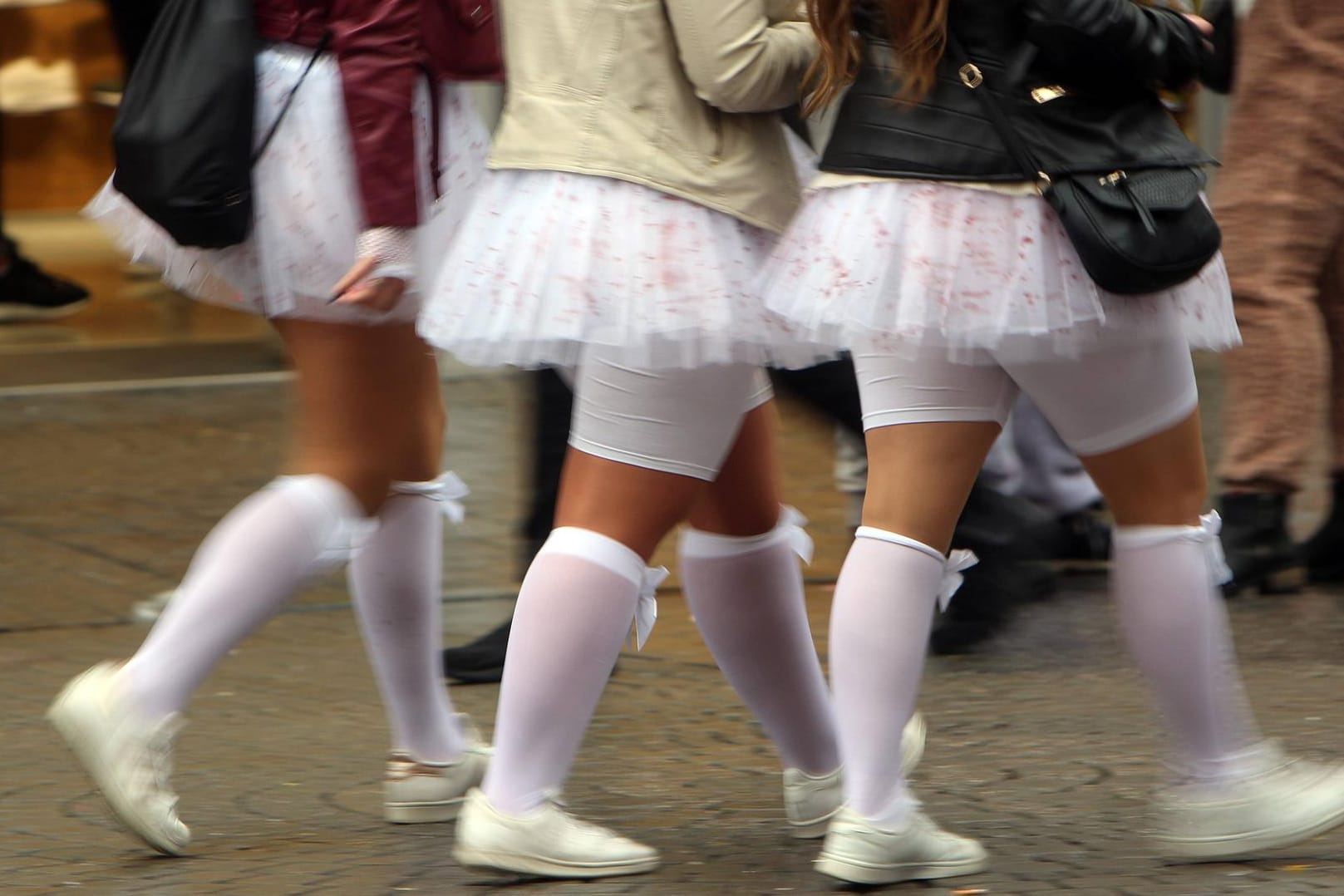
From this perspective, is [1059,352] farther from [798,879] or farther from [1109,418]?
[798,879]

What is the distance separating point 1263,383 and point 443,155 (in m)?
2.33

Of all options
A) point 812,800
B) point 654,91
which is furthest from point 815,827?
point 654,91

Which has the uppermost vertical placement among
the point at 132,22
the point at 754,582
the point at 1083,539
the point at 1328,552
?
the point at 132,22

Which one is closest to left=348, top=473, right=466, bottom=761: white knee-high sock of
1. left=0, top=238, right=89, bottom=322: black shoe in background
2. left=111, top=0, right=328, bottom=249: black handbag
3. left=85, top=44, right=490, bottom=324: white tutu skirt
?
left=85, top=44, right=490, bottom=324: white tutu skirt

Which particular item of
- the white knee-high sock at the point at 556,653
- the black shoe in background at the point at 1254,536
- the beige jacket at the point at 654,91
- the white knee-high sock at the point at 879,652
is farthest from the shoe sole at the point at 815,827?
the black shoe in background at the point at 1254,536

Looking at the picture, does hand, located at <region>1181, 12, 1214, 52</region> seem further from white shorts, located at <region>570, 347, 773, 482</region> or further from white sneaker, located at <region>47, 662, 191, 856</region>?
white sneaker, located at <region>47, 662, 191, 856</region>

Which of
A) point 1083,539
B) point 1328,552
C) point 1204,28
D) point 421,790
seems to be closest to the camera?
point 1204,28

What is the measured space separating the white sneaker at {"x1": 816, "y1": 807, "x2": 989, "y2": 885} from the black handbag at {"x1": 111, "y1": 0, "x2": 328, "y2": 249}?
127cm

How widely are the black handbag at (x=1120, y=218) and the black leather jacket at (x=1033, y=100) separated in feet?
0.04

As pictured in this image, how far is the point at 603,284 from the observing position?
117 inches

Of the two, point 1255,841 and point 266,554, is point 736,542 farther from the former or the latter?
point 1255,841

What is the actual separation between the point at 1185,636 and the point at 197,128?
1.64 m

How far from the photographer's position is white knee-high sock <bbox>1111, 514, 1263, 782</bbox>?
3.10m

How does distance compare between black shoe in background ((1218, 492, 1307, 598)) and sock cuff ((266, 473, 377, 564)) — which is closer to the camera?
sock cuff ((266, 473, 377, 564))
